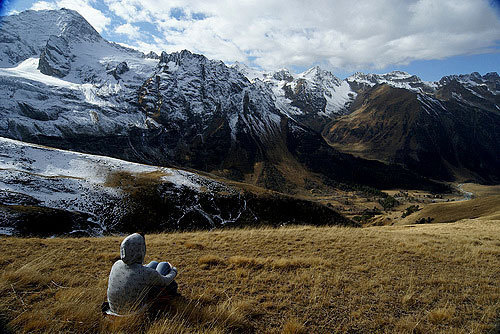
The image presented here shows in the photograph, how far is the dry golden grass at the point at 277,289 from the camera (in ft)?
17.8

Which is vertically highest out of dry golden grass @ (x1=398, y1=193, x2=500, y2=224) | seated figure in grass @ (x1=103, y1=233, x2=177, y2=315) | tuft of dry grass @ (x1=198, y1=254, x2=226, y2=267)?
seated figure in grass @ (x1=103, y1=233, x2=177, y2=315)

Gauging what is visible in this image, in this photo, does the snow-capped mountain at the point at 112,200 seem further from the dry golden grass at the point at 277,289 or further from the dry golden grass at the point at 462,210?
the dry golden grass at the point at 462,210

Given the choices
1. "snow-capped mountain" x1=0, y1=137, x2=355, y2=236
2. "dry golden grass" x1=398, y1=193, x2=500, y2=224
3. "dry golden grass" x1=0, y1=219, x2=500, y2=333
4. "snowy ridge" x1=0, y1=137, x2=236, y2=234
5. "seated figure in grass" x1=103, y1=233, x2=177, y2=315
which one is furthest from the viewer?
"dry golden grass" x1=398, y1=193, x2=500, y2=224

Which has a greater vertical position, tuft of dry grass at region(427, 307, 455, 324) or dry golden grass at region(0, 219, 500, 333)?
tuft of dry grass at region(427, 307, 455, 324)

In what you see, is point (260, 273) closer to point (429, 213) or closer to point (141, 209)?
point (141, 209)


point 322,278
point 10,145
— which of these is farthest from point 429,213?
point 10,145

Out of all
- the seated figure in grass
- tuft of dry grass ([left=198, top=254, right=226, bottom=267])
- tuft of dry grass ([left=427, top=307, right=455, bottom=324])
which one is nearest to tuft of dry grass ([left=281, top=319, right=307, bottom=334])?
the seated figure in grass

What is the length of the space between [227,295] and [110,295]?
3.06m

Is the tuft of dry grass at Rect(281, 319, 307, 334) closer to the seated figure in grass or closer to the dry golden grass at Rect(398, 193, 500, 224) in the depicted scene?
the seated figure in grass

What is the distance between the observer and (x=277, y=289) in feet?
25.0

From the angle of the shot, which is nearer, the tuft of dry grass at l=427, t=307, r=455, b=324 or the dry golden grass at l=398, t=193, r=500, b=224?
the tuft of dry grass at l=427, t=307, r=455, b=324

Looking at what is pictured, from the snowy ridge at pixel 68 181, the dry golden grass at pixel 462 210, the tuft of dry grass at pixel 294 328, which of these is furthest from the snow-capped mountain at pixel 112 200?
the dry golden grass at pixel 462 210

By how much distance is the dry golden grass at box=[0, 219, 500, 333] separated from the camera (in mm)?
5414

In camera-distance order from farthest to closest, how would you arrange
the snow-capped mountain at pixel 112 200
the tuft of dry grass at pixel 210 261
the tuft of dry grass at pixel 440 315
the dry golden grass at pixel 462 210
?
1. the dry golden grass at pixel 462 210
2. the snow-capped mountain at pixel 112 200
3. the tuft of dry grass at pixel 210 261
4. the tuft of dry grass at pixel 440 315
